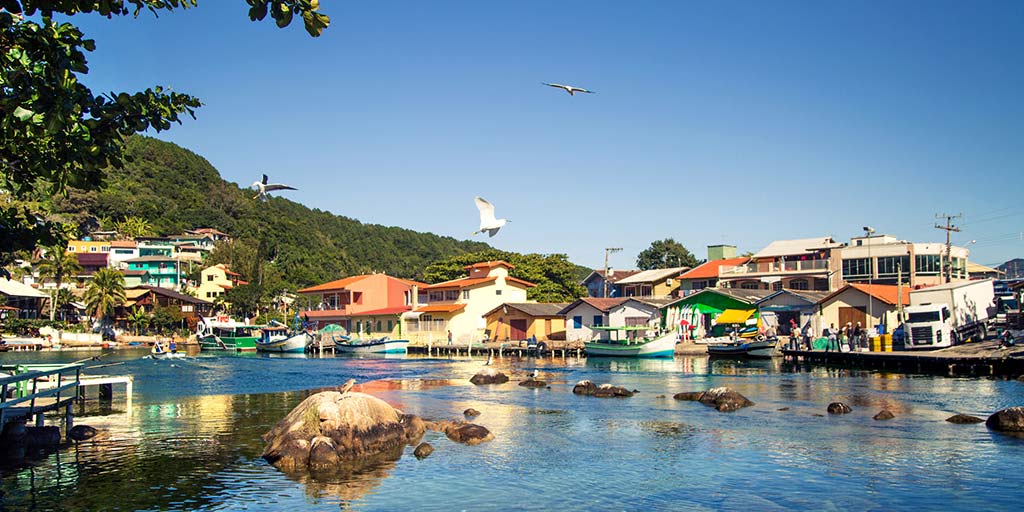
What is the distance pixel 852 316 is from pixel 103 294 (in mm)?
76090

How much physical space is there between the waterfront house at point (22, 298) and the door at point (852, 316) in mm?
76249

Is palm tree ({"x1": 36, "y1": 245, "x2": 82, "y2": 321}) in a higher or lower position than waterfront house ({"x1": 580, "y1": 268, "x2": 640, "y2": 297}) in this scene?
higher

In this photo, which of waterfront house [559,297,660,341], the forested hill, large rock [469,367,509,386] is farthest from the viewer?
the forested hill

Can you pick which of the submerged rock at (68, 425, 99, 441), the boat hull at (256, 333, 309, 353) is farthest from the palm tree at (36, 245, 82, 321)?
the submerged rock at (68, 425, 99, 441)

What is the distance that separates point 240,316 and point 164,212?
169 feet

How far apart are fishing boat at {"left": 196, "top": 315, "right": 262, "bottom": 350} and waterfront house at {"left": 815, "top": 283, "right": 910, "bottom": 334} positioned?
56283mm

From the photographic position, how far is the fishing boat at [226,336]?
277 feet

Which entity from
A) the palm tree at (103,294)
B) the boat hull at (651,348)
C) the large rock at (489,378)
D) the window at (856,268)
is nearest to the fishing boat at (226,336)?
the palm tree at (103,294)

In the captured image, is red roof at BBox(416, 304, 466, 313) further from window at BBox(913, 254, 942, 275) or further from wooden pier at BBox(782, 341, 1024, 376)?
window at BBox(913, 254, 942, 275)

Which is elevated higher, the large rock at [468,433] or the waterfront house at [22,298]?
the waterfront house at [22,298]

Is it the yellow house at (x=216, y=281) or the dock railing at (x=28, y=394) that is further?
the yellow house at (x=216, y=281)

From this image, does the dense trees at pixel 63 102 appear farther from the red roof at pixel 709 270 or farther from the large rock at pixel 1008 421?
the red roof at pixel 709 270

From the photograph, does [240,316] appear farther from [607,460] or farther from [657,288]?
[607,460]

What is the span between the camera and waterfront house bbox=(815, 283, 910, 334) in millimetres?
57094
